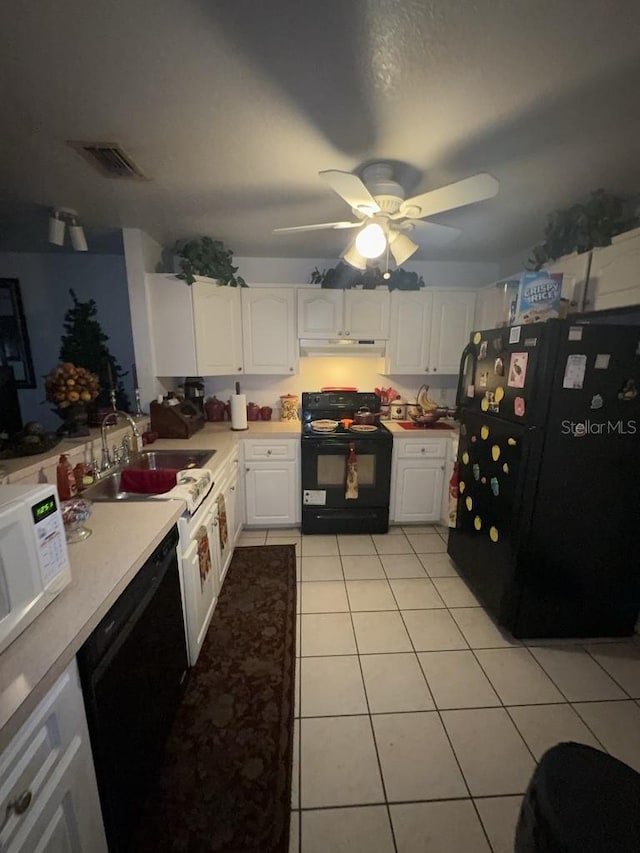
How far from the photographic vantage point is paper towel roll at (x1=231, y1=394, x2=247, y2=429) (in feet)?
9.29

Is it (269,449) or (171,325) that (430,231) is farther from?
(171,325)

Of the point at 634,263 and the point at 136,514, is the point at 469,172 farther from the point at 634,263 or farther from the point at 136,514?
the point at 136,514

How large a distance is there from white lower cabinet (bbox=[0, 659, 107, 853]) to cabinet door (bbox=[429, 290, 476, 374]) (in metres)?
3.09

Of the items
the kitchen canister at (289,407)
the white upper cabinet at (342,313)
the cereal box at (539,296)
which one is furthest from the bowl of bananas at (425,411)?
the cereal box at (539,296)

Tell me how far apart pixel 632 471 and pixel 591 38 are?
1670 millimetres

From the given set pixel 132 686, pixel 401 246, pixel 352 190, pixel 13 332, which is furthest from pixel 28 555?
pixel 13 332

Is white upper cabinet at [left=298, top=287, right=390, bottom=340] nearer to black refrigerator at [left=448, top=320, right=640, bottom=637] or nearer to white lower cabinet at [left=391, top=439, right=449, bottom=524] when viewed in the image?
white lower cabinet at [left=391, top=439, right=449, bottom=524]

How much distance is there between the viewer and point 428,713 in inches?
58.8

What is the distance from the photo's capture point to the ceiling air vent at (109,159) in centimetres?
145

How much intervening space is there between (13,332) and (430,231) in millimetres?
3594

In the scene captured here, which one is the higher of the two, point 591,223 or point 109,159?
point 109,159

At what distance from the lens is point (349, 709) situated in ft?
4.94

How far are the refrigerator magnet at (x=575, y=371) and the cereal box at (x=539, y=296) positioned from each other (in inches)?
12.2

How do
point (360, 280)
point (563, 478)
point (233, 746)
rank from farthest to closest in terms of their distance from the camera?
point (360, 280), point (563, 478), point (233, 746)
